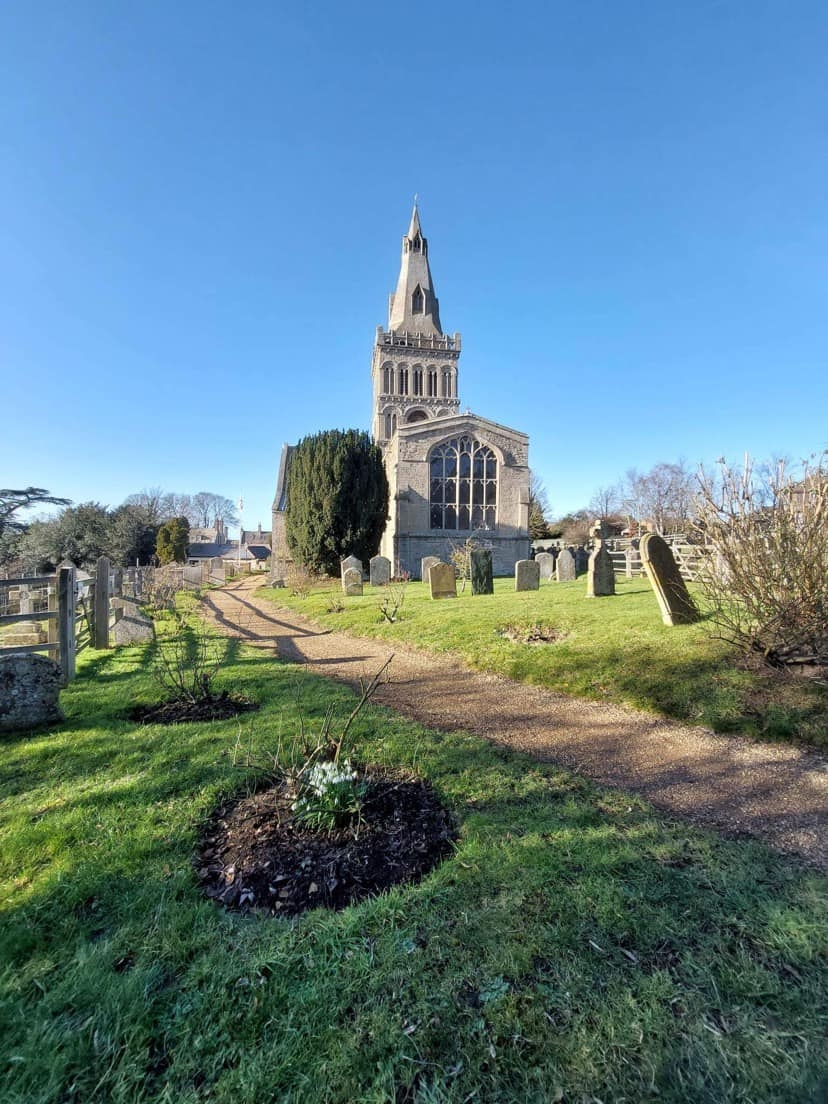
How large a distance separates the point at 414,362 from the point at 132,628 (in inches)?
1484

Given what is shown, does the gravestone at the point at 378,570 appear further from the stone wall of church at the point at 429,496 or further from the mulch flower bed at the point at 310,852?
the mulch flower bed at the point at 310,852

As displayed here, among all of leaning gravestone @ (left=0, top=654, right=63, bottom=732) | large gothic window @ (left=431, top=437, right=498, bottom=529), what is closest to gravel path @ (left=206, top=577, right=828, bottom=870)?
leaning gravestone @ (left=0, top=654, right=63, bottom=732)

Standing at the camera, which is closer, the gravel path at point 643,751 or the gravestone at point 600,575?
the gravel path at point 643,751

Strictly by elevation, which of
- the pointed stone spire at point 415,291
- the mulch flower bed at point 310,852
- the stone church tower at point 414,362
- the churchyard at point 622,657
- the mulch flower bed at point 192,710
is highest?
the pointed stone spire at point 415,291

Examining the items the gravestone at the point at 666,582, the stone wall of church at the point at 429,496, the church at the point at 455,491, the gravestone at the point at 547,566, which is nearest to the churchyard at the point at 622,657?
the gravestone at the point at 666,582

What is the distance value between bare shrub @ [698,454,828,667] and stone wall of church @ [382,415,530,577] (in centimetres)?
2022

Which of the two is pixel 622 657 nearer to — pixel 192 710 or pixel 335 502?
pixel 192 710

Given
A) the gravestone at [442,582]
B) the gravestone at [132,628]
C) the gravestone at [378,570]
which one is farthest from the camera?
the gravestone at [378,570]

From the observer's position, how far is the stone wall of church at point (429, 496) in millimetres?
26562

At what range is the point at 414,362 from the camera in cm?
4131

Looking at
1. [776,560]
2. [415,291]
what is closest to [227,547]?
[415,291]

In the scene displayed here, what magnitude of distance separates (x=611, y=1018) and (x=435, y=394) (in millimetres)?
43491

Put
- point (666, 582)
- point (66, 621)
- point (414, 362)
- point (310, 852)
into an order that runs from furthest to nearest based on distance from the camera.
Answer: point (414, 362), point (666, 582), point (66, 621), point (310, 852)

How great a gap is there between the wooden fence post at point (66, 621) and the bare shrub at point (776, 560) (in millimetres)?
8322
